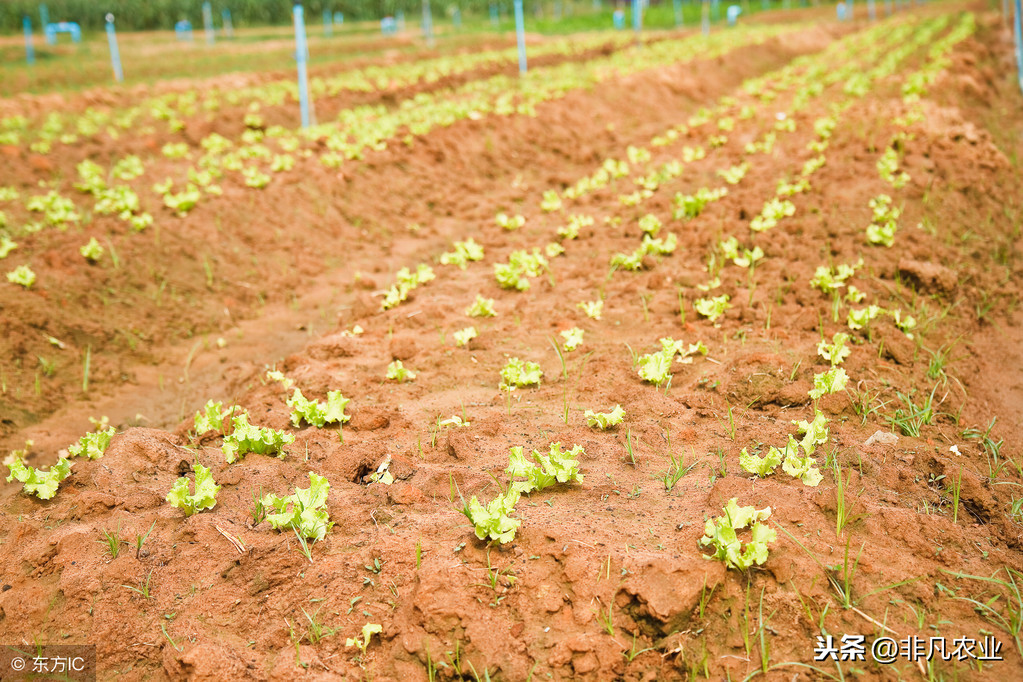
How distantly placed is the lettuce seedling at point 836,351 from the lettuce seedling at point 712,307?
2.77 feet

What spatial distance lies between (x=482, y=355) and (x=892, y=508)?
8.80 feet

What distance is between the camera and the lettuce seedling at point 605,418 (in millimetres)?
3732

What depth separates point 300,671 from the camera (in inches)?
99.3

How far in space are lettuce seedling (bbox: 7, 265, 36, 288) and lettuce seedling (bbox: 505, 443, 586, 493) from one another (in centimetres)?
496

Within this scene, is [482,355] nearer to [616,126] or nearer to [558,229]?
[558,229]

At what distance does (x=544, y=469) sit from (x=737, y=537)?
0.92m

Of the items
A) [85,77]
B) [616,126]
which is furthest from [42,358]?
[85,77]

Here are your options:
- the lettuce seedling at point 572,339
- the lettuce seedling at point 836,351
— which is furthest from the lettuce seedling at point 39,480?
the lettuce seedling at point 836,351

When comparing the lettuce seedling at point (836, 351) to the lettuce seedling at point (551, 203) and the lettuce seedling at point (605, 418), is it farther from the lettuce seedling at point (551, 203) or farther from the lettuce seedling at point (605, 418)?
the lettuce seedling at point (551, 203)

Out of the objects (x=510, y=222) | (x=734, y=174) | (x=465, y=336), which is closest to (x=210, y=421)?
(x=465, y=336)

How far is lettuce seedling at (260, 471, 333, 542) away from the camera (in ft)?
9.80

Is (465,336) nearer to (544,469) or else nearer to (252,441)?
(252,441)

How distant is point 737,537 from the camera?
2.75m

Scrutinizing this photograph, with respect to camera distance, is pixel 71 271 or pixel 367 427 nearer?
pixel 367 427
